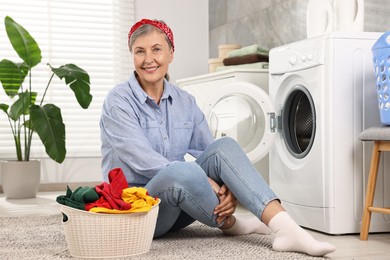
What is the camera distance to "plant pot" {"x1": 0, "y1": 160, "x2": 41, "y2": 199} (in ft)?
14.1

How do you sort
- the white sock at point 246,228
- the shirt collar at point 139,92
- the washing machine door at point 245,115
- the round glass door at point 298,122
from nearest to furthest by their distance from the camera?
the shirt collar at point 139,92 < the white sock at point 246,228 < the round glass door at point 298,122 < the washing machine door at point 245,115

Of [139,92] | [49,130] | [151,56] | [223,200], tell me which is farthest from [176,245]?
[49,130]

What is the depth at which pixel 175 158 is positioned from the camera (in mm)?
2406

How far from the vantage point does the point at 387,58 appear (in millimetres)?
2369

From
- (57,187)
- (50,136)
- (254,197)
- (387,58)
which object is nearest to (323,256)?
(254,197)

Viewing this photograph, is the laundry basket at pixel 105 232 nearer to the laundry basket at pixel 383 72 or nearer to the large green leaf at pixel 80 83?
the laundry basket at pixel 383 72

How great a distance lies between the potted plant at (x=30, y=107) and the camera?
13.6ft

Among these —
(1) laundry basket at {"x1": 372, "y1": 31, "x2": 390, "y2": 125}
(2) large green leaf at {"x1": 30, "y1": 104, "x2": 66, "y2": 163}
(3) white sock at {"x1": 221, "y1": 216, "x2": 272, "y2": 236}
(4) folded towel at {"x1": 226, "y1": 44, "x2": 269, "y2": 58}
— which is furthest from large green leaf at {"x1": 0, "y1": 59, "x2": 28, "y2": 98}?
(1) laundry basket at {"x1": 372, "y1": 31, "x2": 390, "y2": 125}

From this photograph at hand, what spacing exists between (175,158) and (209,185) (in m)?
0.31

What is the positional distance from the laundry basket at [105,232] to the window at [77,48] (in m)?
3.01

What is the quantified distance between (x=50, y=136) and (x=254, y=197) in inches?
93.9

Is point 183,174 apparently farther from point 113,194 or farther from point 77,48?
point 77,48

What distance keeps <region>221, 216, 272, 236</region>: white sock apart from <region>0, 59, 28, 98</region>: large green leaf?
243 centimetres

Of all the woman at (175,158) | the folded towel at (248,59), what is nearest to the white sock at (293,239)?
the woman at (175,158)
